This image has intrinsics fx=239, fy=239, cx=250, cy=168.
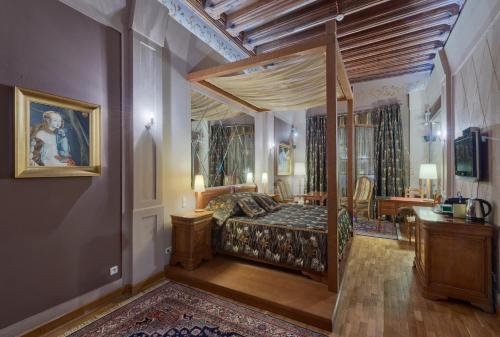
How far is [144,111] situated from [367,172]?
5.73m

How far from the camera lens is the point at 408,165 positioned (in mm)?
5938

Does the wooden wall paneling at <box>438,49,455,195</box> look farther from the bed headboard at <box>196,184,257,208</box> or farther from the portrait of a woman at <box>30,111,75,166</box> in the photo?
the portrait of a woman at <box>30,111,75,166</box>

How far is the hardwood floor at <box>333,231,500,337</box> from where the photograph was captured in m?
1.99

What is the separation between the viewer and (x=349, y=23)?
3.73 m

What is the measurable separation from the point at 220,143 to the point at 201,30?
1787mm

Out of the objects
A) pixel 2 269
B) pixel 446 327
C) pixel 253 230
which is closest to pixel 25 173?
pixel 2 269

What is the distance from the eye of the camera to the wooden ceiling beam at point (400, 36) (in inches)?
154

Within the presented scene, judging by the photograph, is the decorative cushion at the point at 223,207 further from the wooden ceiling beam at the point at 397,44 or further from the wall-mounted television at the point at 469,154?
the wooden ceiling beam at the point at 397,44

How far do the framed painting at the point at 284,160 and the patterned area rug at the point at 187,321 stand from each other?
3.93 meters

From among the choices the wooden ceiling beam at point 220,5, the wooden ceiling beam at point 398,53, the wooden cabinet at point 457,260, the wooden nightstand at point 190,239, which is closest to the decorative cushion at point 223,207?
the wooden nightstand at point 190,239

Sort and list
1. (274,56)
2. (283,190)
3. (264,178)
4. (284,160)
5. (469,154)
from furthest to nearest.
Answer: (284,160) → (283,190) → (264,178) → (469,154) → (274,56)

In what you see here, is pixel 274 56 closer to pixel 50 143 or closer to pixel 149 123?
pixel 149 123

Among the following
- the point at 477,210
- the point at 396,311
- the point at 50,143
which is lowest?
the point at 396,311

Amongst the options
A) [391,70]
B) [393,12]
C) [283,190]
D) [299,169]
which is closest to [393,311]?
[393,12]
